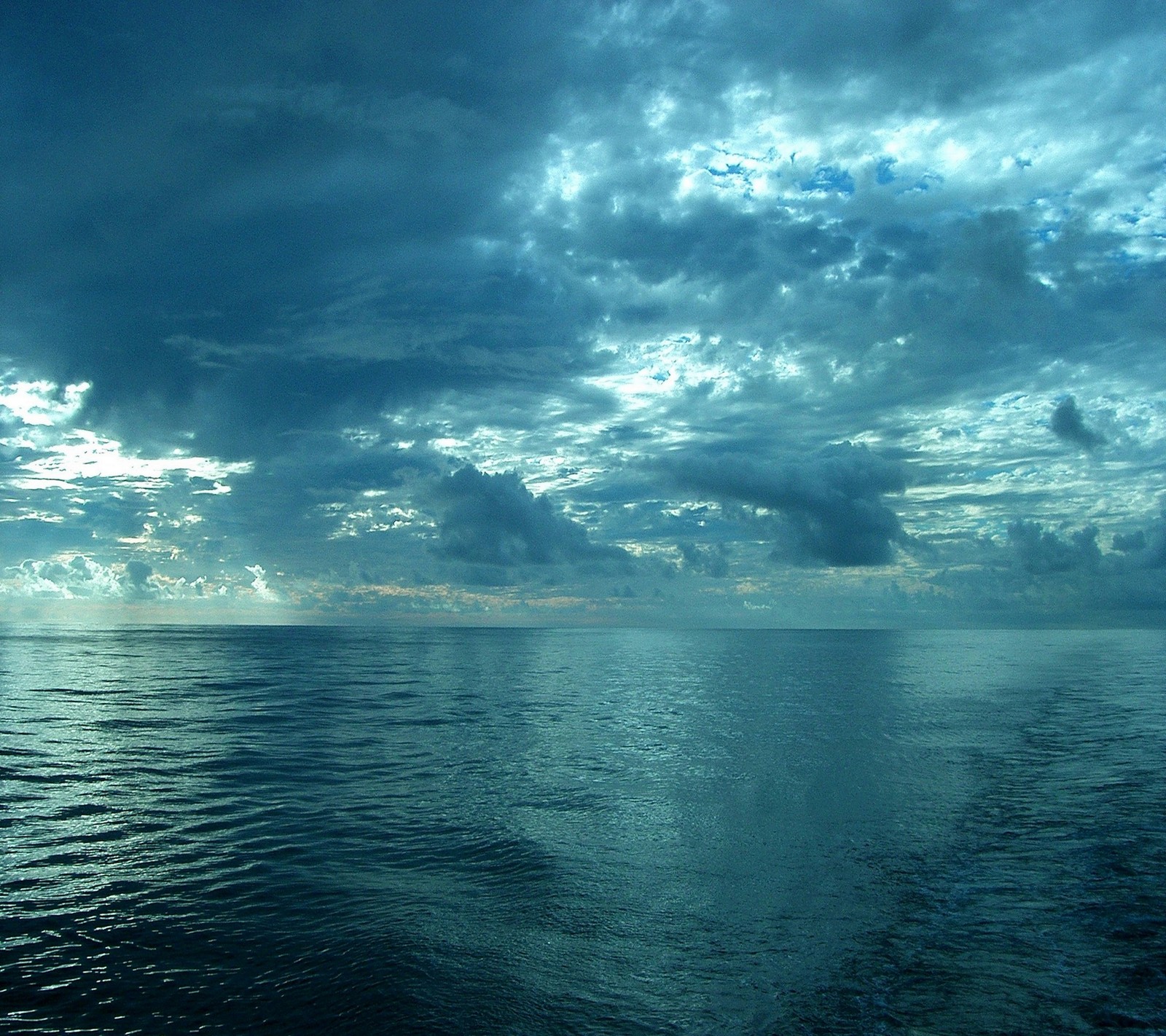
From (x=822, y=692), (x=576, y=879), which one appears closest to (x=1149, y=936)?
(x=576, y=879)

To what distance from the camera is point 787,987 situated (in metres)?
12.4

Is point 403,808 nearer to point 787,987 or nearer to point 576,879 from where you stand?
point 576,879

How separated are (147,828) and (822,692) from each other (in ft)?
174

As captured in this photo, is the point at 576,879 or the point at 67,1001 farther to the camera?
the point at 576,879

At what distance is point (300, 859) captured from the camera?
18.6m

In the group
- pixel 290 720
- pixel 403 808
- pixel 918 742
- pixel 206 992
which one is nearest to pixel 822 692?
pixel 918 742

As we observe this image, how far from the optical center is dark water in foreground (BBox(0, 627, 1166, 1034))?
1188cm

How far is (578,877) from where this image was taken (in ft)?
57.8

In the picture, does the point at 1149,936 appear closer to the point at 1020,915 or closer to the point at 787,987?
the point at 1020,915

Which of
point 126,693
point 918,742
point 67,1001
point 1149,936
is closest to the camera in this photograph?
point 67,1001

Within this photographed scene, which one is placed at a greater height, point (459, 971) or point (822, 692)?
point (459, 971)

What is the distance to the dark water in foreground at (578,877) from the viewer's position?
39.0 ft

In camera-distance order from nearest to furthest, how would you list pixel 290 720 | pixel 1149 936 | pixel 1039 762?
pixel 1149 936
pixel 1039 762
pixel 290 720

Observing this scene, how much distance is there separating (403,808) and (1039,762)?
25.3 m
